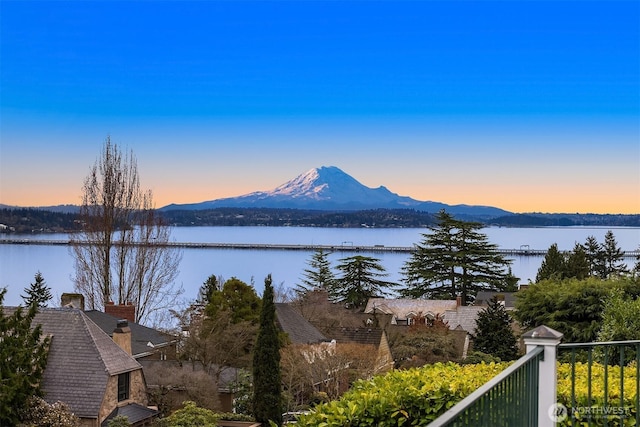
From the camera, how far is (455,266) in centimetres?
6900

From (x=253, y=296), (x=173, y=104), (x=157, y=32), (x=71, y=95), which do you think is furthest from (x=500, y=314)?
(x=173, y=104)

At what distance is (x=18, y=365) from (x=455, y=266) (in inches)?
2139

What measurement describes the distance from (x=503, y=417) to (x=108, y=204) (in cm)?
4144

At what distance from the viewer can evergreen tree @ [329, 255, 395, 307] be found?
69.4 meters

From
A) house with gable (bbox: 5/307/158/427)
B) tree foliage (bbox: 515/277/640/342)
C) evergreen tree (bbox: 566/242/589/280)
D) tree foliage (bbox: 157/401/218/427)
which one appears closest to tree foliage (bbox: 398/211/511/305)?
evergreen tree (bbox: 566/242/589/280)

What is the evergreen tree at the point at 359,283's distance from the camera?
69.4 m

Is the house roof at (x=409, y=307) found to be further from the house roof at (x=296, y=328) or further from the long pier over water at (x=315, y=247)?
the long pier over water at (x=315, y=247)

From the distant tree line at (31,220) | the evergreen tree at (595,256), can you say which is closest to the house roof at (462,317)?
the evergreen tree at (595,256)

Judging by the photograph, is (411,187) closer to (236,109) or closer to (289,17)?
(236,109)

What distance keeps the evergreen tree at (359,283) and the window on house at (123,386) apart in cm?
4708

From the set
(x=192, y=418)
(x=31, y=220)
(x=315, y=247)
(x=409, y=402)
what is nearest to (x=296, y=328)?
(x=192, y=418)

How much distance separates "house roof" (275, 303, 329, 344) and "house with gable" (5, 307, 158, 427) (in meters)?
11.3

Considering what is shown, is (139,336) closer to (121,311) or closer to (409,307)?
(121,311)

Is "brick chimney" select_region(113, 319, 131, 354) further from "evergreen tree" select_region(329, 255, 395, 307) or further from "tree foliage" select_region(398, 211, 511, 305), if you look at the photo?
"tree foliage" select_region(398, 211, 511, 305)
